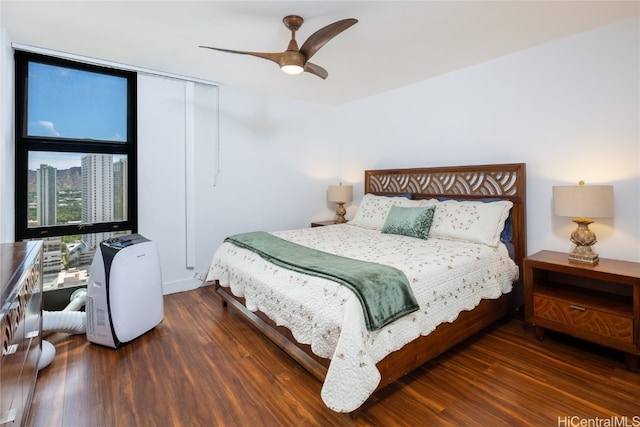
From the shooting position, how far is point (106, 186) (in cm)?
318

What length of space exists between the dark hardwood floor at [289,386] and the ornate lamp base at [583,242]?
2.19 ft

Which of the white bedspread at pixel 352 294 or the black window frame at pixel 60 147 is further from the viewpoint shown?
the black window frame at pixel 60 147

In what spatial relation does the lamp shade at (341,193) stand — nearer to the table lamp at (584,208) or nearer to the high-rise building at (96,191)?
the table lamp at (584,208)

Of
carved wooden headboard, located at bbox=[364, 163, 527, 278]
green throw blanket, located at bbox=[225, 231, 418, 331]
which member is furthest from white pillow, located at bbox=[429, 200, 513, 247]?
green throw blanket, located at bbox=[225, 231, 418, 331]

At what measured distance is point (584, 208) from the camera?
7.21 feet

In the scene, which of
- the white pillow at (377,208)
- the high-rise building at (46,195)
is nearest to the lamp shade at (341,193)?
the white pillow at (377,208)

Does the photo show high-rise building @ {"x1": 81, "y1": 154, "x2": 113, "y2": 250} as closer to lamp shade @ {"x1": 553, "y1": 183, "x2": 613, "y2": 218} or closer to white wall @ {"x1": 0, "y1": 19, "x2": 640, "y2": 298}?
white wall @ {"x1": 0, "y1": 19, "x2": 640, "y2": 298}

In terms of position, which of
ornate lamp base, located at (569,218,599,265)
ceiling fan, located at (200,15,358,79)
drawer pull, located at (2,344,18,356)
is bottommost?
drawer pull, located at (2,344,18,356)

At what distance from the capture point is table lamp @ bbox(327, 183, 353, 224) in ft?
14.3

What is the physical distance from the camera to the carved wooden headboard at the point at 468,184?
2.80 meters

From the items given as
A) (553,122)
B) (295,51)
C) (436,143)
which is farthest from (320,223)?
(553,122)

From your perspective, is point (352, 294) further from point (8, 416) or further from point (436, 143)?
point (436, 143)

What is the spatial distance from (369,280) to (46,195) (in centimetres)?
312

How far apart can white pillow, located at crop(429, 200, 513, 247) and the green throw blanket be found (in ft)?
3.94
